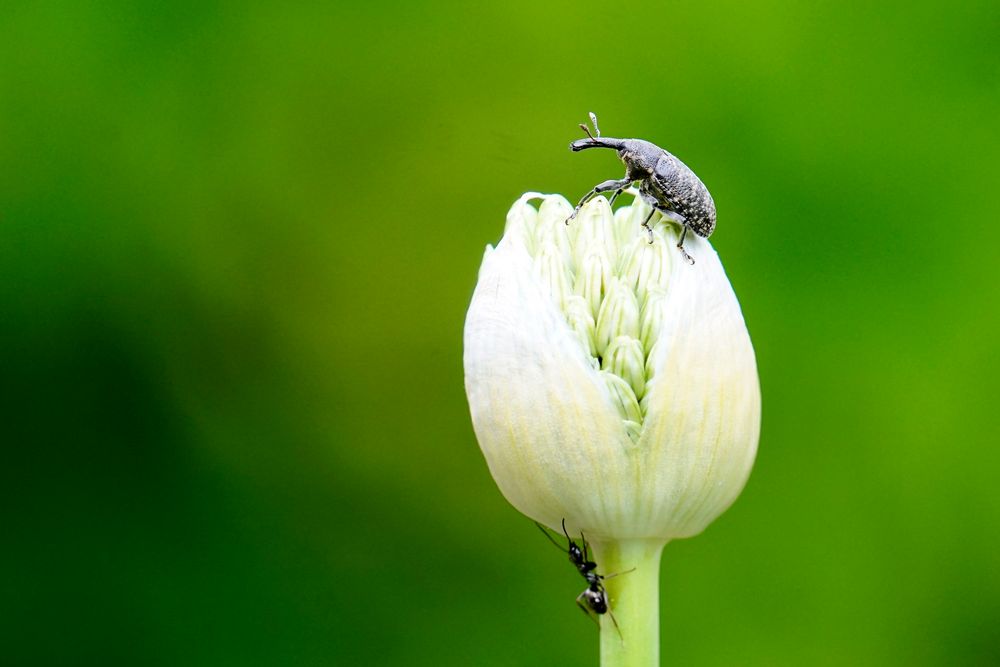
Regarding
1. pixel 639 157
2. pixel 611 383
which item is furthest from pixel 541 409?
pixel 639 157

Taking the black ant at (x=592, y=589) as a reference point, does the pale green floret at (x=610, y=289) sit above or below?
above

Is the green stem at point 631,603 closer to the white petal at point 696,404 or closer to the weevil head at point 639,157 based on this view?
the white petal at point 696,404

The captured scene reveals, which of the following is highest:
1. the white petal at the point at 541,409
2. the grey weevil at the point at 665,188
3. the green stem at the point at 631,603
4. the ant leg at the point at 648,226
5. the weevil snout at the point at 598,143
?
the weevil snout at the point at 598,143

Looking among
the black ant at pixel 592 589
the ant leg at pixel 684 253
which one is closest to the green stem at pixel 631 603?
the black ant at pixel 592 589

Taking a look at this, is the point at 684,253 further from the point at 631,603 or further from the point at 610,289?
the point at 631,603

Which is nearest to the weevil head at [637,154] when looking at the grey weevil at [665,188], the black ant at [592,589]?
the grey weevil at [665,188]

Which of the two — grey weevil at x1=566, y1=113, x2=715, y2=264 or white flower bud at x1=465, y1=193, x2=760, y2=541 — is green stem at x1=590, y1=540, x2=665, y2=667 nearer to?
white flower bud at x1=465, y1=193, x2=760, y2=541

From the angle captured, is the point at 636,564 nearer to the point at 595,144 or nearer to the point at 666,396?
the point at 666,396

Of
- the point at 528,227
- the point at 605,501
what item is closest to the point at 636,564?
the point at 605,501
